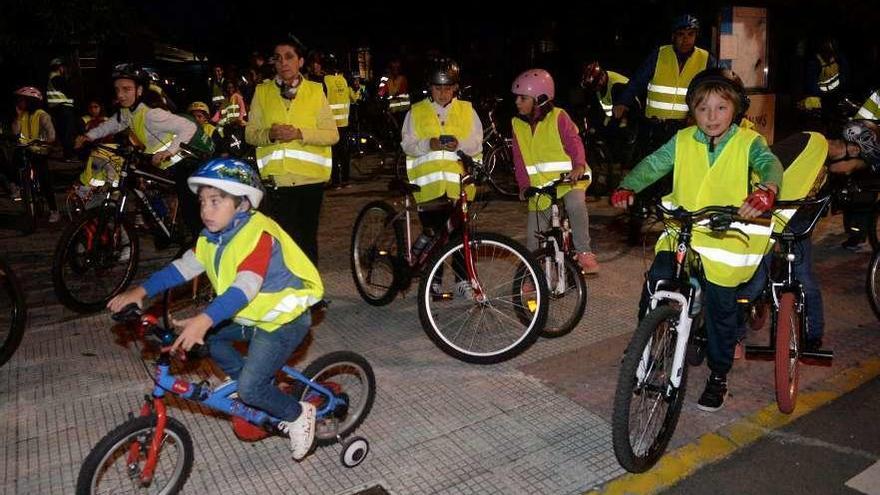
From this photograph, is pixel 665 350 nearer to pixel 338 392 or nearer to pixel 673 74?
pixel 338 392

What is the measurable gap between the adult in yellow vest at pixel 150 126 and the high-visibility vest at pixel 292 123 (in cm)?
101

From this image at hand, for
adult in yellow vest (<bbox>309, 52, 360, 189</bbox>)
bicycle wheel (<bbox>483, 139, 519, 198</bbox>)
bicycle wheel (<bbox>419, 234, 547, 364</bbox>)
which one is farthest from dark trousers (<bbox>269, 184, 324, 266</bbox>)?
adult in yellow vest (<bbox>309, 52, 360, 189</bbox>)

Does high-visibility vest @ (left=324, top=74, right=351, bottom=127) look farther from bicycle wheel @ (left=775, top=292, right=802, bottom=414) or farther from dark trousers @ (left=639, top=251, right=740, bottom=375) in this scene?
bicycle wheel @ (left=775, top=292, right=802, bottom=414)

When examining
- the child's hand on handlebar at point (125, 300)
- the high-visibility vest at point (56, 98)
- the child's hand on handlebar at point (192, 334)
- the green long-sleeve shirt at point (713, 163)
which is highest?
the high-visibility vest at point (56, 98)

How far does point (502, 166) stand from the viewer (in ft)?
40.1

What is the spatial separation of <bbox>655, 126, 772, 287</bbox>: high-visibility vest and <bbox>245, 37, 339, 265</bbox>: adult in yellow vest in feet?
9.27

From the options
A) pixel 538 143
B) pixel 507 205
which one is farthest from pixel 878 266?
pixel 507 205

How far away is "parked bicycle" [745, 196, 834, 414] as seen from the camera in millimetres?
3965

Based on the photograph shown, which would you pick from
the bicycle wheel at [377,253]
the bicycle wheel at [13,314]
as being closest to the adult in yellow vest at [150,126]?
the bicycle wheel at [377,253]

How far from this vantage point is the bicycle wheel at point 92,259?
19.4ft

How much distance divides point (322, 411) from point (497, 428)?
1001 millimetres

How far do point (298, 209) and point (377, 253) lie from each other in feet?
2.36

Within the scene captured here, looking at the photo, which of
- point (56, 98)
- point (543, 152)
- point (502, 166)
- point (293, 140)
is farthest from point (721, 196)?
point (56, 98)

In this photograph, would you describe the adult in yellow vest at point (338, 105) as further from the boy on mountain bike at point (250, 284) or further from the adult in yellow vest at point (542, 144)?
the boy on mountain bike at point (250, 284)
